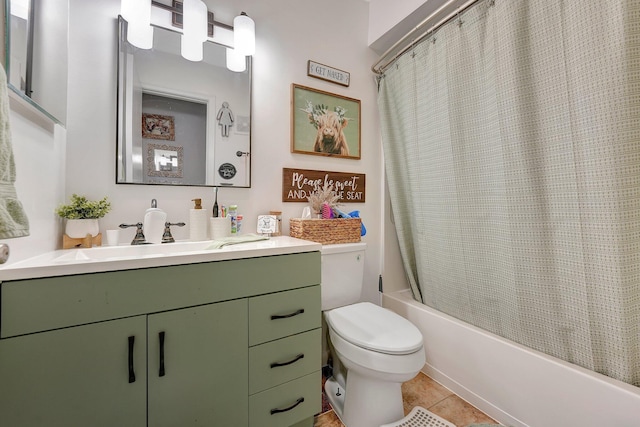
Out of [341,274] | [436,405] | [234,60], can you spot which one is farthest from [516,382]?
[234,60]

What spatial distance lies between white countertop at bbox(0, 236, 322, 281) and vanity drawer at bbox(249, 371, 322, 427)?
57cm

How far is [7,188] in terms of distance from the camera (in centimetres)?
57

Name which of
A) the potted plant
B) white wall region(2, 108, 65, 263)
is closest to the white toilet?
the potted plant

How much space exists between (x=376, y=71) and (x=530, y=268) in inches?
64.2

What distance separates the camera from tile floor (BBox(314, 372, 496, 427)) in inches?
48.6

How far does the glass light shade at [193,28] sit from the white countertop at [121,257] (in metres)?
0.99

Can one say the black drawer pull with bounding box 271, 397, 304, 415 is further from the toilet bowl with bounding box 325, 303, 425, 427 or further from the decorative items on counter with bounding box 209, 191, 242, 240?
the decorative items on counter with bounding box 209, 191, 242, 240

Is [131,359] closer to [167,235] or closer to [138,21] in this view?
[167,235]

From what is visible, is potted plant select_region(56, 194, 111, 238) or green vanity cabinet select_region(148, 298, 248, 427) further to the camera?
potted plant select_region(56, 194, 111, 238)

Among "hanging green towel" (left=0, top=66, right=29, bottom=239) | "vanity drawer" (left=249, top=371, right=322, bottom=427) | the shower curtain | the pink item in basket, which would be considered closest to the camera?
"hanging green towel" (left=0, top=66, right=29, bottom=239)

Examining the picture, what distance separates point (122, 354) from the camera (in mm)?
768

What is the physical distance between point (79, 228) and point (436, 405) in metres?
1.90

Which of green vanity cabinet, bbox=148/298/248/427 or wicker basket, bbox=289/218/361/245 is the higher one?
wicker basket, bbox=289/218/361/245

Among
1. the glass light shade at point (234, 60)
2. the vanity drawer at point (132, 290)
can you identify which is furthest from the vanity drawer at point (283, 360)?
the glass light shade at point (234, 60)
